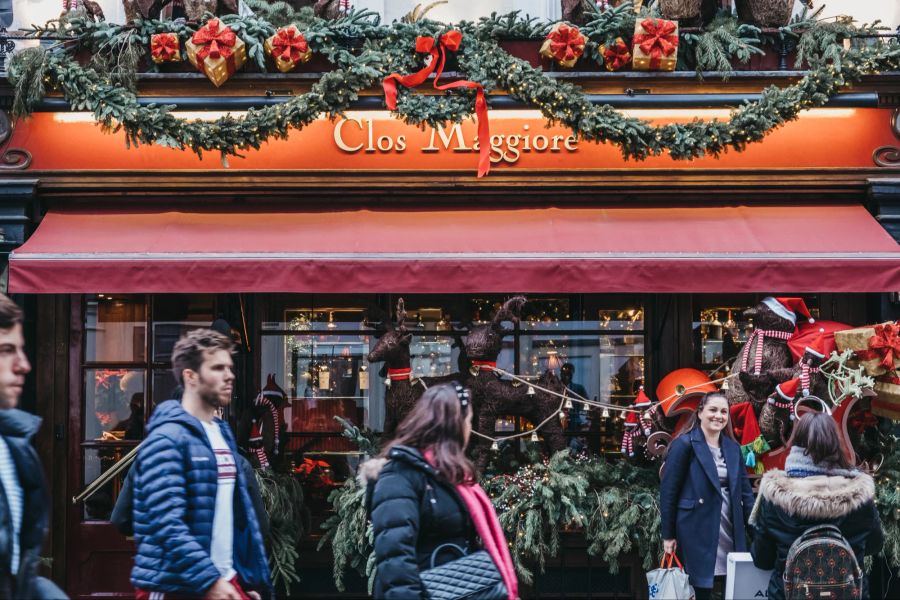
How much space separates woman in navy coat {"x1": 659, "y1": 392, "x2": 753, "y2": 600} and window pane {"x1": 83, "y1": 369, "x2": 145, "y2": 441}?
448 cm

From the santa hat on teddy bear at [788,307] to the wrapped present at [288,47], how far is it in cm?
406

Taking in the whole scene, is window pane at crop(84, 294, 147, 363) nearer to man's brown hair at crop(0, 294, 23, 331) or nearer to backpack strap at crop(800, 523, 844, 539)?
man's brown hair at crop(0, 294, 23, 331)

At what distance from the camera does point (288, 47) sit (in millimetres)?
7840

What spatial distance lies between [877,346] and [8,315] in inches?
223

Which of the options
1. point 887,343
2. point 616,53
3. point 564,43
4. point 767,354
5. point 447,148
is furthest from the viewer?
point 447,148

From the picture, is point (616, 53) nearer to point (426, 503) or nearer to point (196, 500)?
point (426, 503)

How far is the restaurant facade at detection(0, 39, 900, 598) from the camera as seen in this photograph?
751 centimetres

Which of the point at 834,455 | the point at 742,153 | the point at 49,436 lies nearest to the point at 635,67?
the point at 742,153

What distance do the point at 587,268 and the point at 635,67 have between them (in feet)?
5.81

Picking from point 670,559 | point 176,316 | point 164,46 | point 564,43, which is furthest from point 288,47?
point 670,559

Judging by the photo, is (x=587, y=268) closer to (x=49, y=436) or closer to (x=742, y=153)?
(x=742, y=153)

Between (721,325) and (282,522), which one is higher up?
(721,325)

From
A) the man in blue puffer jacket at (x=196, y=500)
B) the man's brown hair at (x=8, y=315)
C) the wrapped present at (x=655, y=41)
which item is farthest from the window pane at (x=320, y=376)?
the man's brown hair at (x=8, y=315)

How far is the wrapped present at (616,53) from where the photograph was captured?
26.2 feet
